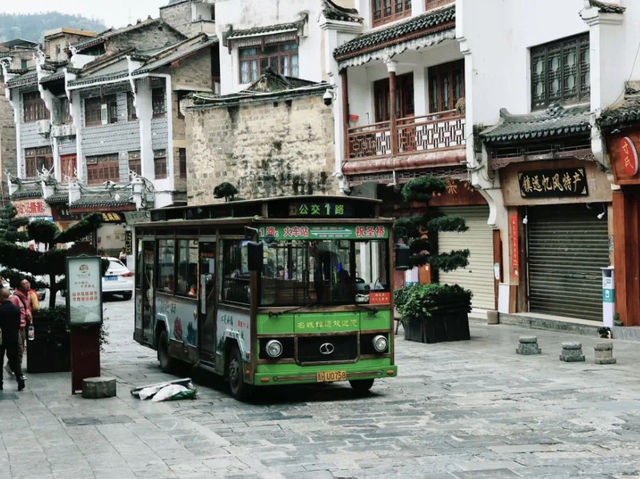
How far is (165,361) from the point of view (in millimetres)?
17219

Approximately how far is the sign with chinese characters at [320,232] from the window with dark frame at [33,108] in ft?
132

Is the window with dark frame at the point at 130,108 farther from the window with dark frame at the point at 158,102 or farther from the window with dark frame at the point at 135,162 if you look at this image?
the window with dark frame at the point at 135,162

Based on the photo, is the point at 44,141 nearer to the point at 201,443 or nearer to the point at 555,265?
the point at 555,265

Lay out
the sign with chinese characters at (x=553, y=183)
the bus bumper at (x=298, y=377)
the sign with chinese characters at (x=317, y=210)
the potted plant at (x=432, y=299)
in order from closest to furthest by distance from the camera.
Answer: the bus bumper at (x=298, y=377)
the sign with chinese characters at (x=317, y=210)
the potted plant at (x=432, y=299)
the sign with chinese characters at (x=553, y=183)

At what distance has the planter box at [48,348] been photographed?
17.0 metres

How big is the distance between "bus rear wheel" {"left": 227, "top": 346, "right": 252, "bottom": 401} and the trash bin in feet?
29.7

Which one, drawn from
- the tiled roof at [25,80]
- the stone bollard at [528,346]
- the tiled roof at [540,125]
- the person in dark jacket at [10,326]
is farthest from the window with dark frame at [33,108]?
the person in dark jacket at [10,326]

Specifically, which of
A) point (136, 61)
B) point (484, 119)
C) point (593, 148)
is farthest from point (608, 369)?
point (136, 61)

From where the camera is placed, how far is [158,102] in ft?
146

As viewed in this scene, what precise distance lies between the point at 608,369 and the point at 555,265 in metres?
6.98

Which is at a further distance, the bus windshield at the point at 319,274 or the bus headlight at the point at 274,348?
the bus windshield at the point at 319,274

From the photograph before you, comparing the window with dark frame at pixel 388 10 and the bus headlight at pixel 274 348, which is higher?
the window with dark frame at pixel 388 10

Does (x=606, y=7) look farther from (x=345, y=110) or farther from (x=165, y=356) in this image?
(x=165, y=356)

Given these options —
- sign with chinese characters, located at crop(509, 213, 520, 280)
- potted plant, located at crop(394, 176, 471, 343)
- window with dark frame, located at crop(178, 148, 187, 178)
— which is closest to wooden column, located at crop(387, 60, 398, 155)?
sign with chinese characters, located at crop(509, 213, 520, 280)
